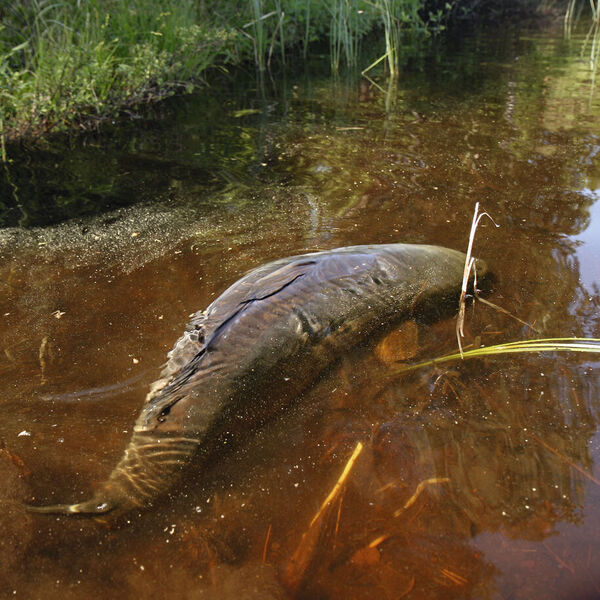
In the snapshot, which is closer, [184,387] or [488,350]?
[184,387]

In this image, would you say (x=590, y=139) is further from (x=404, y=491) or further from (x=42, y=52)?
(x=42, y=52)

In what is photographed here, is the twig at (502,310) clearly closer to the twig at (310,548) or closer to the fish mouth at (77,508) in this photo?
the twig at (310,548)

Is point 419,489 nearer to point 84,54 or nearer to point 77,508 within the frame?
point 77,508

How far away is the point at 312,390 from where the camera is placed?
2.38 m

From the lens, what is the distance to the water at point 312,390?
1688mm

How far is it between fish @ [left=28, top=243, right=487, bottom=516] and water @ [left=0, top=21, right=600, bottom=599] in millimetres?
83

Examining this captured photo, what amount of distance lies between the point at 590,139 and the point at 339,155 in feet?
7.61

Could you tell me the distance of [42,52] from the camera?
4.93 metres

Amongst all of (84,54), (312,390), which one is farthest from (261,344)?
(84,54)

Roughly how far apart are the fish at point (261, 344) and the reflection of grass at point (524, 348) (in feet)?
0.99

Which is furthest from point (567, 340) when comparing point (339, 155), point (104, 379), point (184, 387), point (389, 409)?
point (339, 155)

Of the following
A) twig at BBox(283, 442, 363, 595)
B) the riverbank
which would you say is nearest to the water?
twig at BBox(283, 442, 363, 595)

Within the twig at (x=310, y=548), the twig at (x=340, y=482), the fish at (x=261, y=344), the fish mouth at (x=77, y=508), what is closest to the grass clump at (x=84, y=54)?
the fish at (x=261, y=344)

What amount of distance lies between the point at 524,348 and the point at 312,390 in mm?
949
